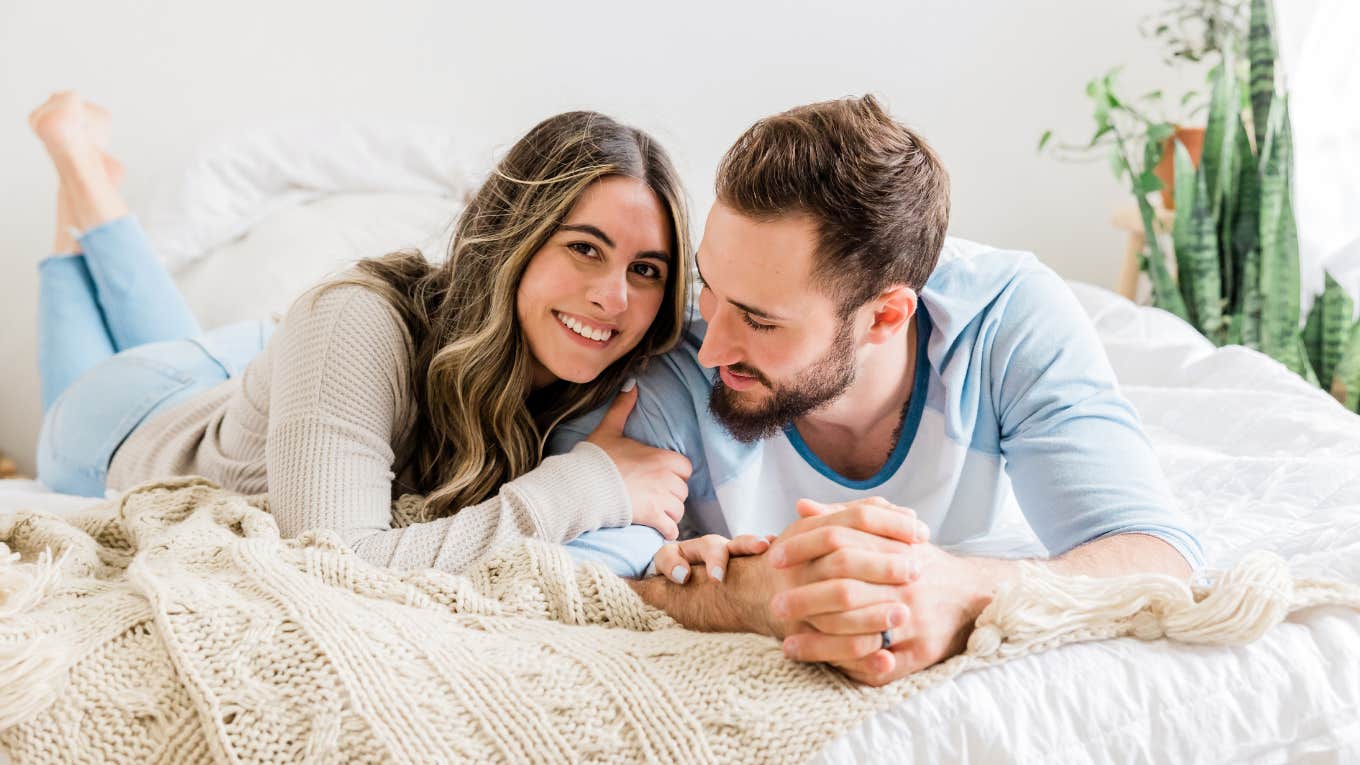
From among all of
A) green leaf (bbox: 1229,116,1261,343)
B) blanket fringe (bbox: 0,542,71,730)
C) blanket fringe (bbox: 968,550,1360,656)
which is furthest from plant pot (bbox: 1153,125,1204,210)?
blanket fringe (bbox: 0,542,71,730)

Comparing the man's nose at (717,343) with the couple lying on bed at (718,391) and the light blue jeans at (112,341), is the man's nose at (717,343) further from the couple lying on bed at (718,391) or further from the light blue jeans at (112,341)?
the light blue jeans at (112,341)

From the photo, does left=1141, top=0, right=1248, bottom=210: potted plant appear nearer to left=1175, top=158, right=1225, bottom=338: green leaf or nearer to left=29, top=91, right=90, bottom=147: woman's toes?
left=1175, top=158, right=1225, bottom=338: green leaf

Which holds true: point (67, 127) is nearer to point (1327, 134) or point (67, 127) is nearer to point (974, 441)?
point (974, 441)

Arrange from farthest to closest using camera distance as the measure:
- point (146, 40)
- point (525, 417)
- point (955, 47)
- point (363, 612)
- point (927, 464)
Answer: point (955, 47), point (146, 40), point (525, 417), point (927, 464), point (363, 612)

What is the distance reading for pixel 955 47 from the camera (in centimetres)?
284

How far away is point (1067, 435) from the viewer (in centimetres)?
126

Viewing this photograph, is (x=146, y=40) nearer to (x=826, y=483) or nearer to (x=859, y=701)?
(x=826, y=483)

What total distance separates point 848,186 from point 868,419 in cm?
34

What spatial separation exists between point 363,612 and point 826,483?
62 cm

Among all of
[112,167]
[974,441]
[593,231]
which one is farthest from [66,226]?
[974,441]

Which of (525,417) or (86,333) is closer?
(525,417)

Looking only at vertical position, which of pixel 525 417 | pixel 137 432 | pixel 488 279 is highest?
pixel 488 279

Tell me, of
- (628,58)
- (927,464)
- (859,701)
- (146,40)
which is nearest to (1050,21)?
(628,58)

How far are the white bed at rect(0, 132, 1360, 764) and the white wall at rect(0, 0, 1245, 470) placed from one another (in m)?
0.24
